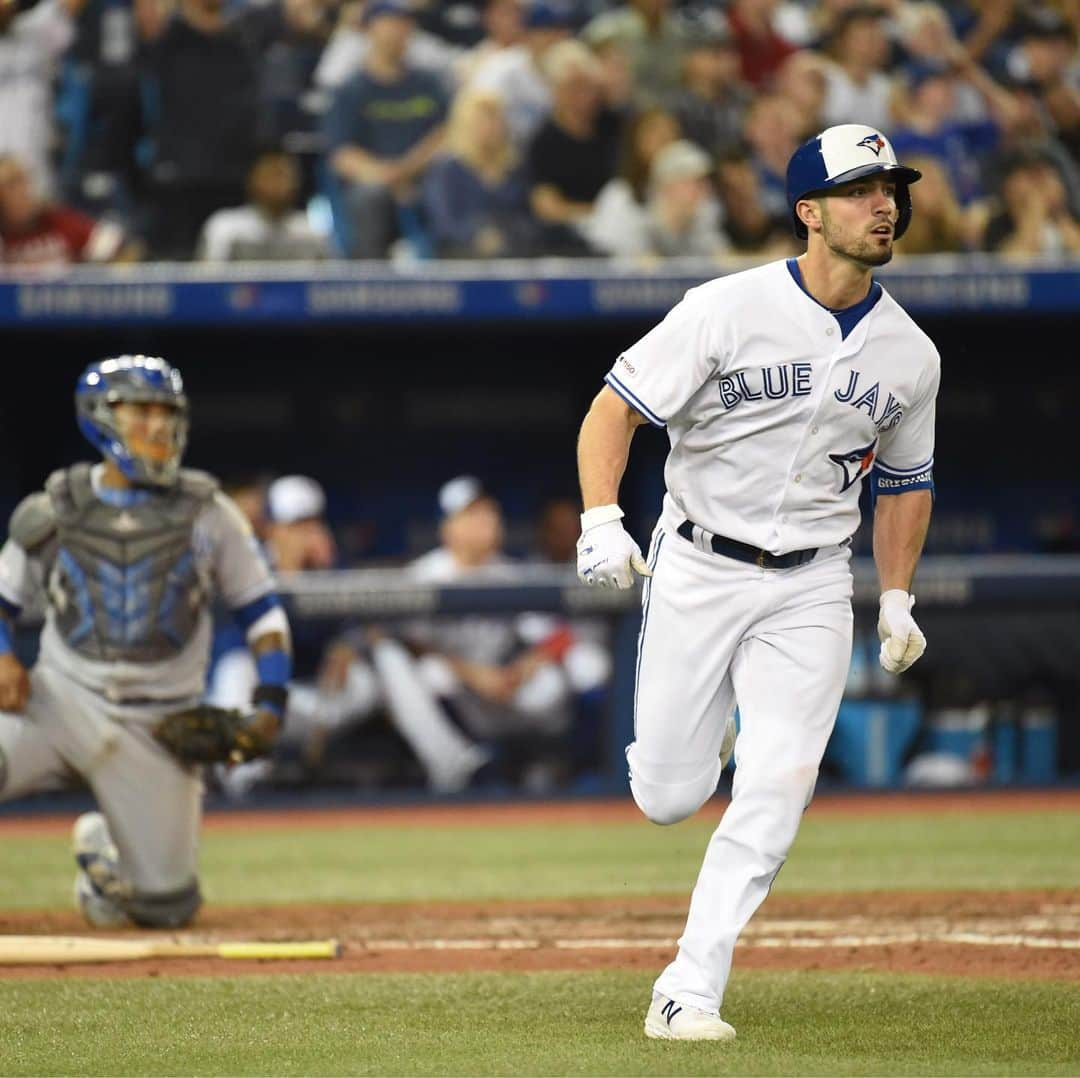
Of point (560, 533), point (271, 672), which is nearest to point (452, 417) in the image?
point (560, 533)

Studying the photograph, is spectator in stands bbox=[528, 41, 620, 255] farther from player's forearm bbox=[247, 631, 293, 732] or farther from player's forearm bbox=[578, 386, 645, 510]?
player's forearm bbox=[578, 386, 645, 510]

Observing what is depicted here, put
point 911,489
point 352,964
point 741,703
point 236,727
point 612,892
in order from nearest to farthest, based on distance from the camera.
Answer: point 741,703, point 911,489, point 352,964, point 236,727, point 612,892

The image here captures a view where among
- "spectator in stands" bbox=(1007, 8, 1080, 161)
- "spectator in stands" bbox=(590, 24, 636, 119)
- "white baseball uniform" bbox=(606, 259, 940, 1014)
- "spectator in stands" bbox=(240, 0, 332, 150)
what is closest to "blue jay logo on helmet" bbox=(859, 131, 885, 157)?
"white baseball uniform" bbox=(606, 259, 940, 1014)

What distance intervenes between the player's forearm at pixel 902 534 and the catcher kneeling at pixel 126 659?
6.72 ft

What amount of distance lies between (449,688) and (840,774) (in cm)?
185


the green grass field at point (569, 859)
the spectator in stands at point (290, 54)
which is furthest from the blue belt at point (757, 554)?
the spectator in stands at point (290, 54)

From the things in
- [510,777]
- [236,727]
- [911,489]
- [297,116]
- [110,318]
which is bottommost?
[510,777]

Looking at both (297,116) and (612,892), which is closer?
(612,892)

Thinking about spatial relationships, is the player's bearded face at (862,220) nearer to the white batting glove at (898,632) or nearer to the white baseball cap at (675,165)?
the white batting glove at (898,632)

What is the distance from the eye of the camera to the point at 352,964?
15.7 ft

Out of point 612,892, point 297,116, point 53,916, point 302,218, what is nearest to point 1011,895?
point 612,892

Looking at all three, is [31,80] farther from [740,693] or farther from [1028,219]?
[740,693]

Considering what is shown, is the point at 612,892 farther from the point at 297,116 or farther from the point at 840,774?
the point at 297,116

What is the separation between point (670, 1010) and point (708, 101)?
8126 millimetres
